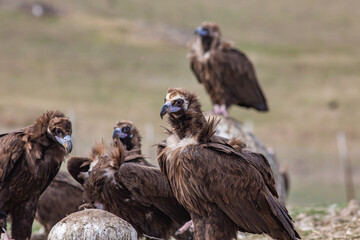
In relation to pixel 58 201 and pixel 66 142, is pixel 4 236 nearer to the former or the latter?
pixel 66 142

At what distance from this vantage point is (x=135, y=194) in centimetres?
851

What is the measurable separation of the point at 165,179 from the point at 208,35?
220 inches

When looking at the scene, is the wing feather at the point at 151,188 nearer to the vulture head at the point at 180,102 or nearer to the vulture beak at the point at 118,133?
the vulture beak at the point at 118,133

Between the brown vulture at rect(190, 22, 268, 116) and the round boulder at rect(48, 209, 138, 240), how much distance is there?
5.96 m

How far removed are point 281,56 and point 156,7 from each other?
22780 mm

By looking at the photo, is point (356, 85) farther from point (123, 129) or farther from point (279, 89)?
point (123, 129)

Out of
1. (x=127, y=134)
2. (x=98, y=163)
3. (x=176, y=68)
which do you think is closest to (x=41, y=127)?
(x=98, y=163)

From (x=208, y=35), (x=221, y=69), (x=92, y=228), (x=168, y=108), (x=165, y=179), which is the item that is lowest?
(x=92, y=228)

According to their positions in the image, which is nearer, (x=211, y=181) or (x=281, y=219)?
(x=211, y=181)

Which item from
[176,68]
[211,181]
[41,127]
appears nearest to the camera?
[211,181]

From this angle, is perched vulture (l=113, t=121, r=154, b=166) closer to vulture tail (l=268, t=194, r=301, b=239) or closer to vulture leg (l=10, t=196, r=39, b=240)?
vulture leg (l=10, t=196, r=39, b=240)

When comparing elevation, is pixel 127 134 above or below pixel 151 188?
above

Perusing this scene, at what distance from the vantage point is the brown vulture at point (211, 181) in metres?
7.24

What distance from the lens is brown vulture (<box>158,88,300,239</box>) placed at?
724 centimetres
